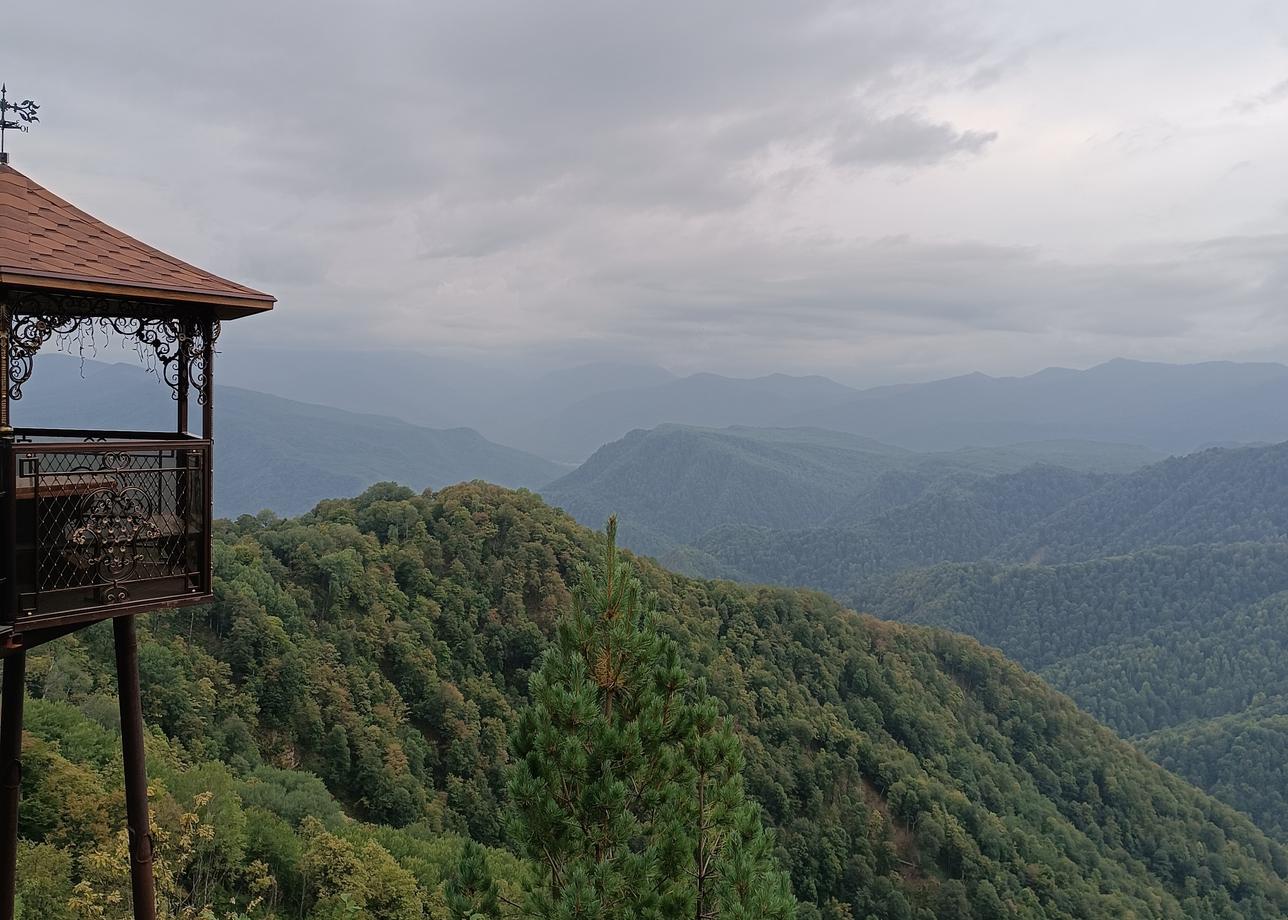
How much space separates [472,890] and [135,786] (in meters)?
3.45

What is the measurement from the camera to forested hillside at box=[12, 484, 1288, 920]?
17.6 meters

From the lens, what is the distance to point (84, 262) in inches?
243

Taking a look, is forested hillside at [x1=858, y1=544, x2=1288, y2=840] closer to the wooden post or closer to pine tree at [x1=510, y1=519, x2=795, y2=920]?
pine tree at [x1=510, y1=519, x2=795, y2=920]

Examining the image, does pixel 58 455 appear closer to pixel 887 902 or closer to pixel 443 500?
pixel 443 500

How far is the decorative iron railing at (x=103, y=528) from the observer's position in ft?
19.1

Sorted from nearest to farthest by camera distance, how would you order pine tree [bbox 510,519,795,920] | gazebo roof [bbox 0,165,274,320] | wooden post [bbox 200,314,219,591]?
gazebo roof [bbox 0,165,274,320]
wooden post [bbox 200,314,219,591]
pine tree [bbox 510,519,795,920]

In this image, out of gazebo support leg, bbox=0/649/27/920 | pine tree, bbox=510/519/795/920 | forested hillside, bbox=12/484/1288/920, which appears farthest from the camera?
forested hillside, bbox=12/484/1288/920

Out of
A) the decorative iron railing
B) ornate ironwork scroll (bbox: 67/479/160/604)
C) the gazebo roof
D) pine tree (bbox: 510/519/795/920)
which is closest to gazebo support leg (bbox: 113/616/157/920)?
the decorative iron railing

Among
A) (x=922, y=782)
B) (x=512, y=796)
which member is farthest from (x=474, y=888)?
(x=922, y=782)

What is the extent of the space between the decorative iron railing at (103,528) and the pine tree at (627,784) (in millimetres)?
3811

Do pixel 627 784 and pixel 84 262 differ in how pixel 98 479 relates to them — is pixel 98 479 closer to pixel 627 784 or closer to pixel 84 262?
pixel 84 262

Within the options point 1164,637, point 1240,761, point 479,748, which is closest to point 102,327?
point 479,748

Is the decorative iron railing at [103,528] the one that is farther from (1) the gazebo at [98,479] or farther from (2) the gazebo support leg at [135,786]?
(2) the gazebo support leg at [135,786]

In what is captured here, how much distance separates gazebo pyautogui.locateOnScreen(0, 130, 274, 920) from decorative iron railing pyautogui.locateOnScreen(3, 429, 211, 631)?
10mm
